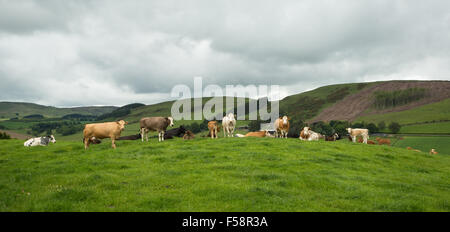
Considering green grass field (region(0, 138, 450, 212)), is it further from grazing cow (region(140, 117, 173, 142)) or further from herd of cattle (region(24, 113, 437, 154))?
grazing cow (region(140, 117, 173, 142))

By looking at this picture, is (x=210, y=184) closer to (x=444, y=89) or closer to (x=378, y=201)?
(x=378, y=201)

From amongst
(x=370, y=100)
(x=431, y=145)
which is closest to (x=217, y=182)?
(x=431, y=145)

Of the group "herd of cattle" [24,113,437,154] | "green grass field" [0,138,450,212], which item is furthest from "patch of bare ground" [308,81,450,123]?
"green grass field" [0,138,450,212]

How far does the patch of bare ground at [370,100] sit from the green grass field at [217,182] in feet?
417

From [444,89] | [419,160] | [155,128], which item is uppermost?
[444,89]

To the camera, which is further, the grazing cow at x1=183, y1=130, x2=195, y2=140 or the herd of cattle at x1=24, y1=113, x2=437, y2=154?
the grazing cow at x1=183, y1=130, x2=195, y2=140

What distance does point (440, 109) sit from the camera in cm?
12394

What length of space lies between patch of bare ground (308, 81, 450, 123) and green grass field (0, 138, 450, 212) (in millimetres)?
127212

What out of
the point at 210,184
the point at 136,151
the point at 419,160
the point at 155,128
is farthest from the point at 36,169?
the point at 419,160

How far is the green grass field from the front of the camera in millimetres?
8438

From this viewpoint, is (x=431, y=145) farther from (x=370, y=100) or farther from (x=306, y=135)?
(x=370, y=100)

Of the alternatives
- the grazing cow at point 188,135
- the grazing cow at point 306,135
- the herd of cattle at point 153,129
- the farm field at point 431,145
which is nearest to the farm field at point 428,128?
the farm field at point 431,145

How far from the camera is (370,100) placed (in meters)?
156
